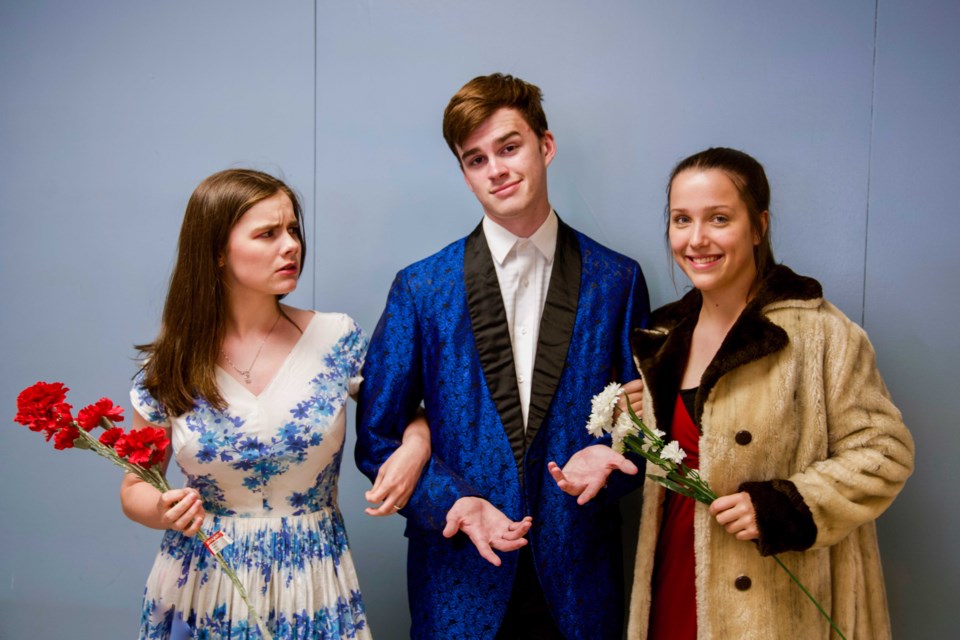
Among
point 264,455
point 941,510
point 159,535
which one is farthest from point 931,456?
point 159,535

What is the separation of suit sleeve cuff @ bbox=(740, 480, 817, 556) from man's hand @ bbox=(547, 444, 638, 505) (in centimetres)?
27

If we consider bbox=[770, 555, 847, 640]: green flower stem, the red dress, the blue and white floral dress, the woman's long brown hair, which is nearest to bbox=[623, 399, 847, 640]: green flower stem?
bbox=[770, 555, 847, 640]: green flower stem

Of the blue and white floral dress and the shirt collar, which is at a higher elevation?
the shirt collar

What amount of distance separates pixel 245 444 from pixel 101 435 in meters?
0.31

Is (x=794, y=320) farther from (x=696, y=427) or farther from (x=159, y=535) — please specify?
(x=159, y=535)

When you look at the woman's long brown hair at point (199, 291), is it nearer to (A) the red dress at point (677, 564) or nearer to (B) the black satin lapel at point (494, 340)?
(B) the black satin lapel at point (494, 340)

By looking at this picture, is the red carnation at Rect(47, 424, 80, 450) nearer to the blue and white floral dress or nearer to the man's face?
the blue and white floral dress

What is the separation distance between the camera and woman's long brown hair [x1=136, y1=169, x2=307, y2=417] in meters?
1.75

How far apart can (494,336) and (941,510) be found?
1.31m

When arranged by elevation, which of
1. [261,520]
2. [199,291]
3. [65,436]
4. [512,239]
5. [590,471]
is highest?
[512,239]

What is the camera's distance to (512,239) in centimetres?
190

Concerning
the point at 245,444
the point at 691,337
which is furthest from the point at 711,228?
the point at 245,444

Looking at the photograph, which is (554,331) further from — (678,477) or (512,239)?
(678,477)

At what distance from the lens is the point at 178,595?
173 cm
